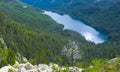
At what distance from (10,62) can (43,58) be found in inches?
1120

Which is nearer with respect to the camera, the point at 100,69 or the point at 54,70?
the point at 100,69

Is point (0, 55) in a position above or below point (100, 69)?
above

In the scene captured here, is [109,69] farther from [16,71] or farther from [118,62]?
[16,71]

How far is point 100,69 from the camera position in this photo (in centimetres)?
7656

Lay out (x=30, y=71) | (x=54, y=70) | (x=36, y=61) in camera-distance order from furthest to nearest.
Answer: (x=36, y=61) < (x=54, y=70) < (x=30, y=71)

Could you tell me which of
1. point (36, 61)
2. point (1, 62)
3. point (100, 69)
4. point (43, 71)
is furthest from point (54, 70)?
point (36, 61)

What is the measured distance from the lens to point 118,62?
7800cm

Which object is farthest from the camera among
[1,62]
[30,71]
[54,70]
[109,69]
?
[1,62]

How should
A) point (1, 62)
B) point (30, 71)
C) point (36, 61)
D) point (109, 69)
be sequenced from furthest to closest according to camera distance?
point (36, 61) < point (1, 62) < point (30, 71) < point (109, 69)

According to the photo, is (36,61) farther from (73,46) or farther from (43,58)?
(73,46)

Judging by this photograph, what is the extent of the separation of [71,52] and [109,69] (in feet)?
279

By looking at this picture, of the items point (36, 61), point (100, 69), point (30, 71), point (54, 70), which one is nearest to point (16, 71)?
point (30, 71)

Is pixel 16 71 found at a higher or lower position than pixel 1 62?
lower

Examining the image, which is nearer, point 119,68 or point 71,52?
point 119,68
